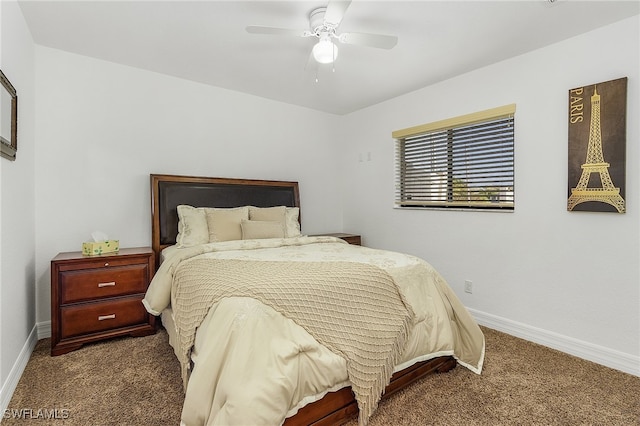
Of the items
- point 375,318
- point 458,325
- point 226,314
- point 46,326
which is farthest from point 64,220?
point 458,325

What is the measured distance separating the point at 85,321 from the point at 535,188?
3.73 meters

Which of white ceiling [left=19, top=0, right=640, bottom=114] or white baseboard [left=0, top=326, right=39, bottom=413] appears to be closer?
white baseboard [left=0, top=326, right=39, bottom=413]

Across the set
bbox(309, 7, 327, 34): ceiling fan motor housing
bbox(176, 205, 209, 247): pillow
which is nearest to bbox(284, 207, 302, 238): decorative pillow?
bbox(176, 205, 209, 247): pillow

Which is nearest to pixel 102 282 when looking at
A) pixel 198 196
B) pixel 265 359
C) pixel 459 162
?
pixel 198 196

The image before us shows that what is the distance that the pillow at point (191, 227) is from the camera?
3002mm

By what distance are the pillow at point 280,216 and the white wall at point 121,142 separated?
2.15ft

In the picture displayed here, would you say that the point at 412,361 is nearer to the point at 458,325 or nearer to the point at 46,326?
the point at 458,325

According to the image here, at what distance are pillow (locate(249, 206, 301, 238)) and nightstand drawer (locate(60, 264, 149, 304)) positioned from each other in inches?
43.6

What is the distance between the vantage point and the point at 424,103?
3623 millimetres

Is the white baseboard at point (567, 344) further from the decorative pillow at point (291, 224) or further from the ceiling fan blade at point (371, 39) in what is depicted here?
the ceiling fan blade at point (371, 39)

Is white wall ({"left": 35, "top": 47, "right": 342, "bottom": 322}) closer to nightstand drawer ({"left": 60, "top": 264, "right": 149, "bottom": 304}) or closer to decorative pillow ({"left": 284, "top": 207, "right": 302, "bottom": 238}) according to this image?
nightstand drawer ({"left": 60, "top": 264, "right": 149, "bottom": 304})

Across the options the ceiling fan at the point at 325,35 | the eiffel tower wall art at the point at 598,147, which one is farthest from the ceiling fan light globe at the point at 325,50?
the eiffel tower wall art at the point at 598,147

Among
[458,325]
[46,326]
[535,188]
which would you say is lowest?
[46,326]
